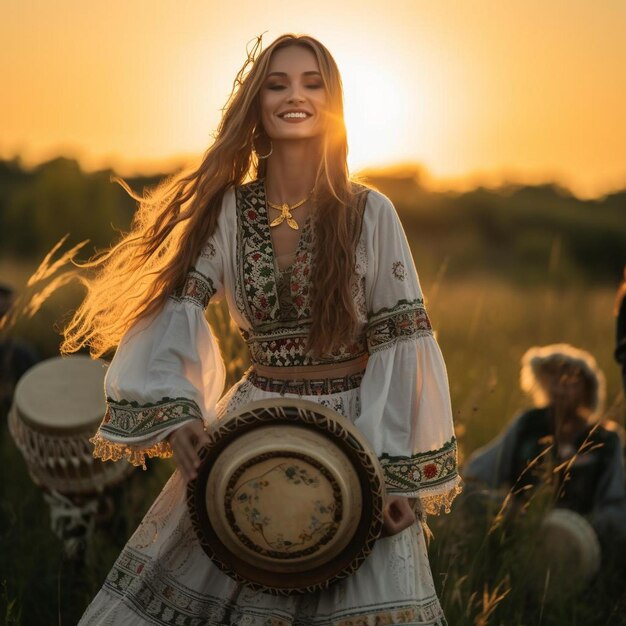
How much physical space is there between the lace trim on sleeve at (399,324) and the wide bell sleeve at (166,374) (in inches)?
18.5

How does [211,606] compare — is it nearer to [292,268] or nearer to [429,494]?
[429,494]

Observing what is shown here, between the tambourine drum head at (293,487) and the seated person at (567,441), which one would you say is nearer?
the tambourine drum head at (293,487)

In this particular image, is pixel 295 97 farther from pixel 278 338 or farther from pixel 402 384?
pixel 402 384

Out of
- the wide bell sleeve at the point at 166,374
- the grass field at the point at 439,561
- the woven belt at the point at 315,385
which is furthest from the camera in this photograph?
the grass field at the point at 439,561

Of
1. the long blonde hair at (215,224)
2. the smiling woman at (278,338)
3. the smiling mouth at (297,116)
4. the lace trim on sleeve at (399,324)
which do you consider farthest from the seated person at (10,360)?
the lace trim on sleeve at (399,324)

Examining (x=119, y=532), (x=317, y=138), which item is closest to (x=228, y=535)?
(x=317, y=138)

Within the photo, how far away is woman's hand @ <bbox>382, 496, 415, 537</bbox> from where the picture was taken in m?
2.61

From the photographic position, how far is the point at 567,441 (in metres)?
5.65

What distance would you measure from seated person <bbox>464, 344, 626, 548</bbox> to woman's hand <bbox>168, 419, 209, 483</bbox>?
10.2ft

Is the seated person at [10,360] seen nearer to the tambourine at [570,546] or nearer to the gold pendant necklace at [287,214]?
Result: the tambourine at [570,546]

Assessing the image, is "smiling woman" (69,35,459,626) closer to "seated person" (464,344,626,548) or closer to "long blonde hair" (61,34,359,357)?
"long blonde hair" (61,34,359,357)

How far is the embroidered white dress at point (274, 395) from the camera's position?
266 cm

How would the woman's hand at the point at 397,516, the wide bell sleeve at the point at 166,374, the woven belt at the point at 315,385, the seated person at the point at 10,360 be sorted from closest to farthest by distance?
the woman's hand at the point at 397,516, the wide bell sleeve at the point at 166,374, the woven belt at the point at 315,385, the seated person at the point at 10,360

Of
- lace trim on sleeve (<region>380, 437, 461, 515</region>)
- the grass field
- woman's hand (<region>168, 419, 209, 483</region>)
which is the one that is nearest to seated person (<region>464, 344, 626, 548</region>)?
the grass field
